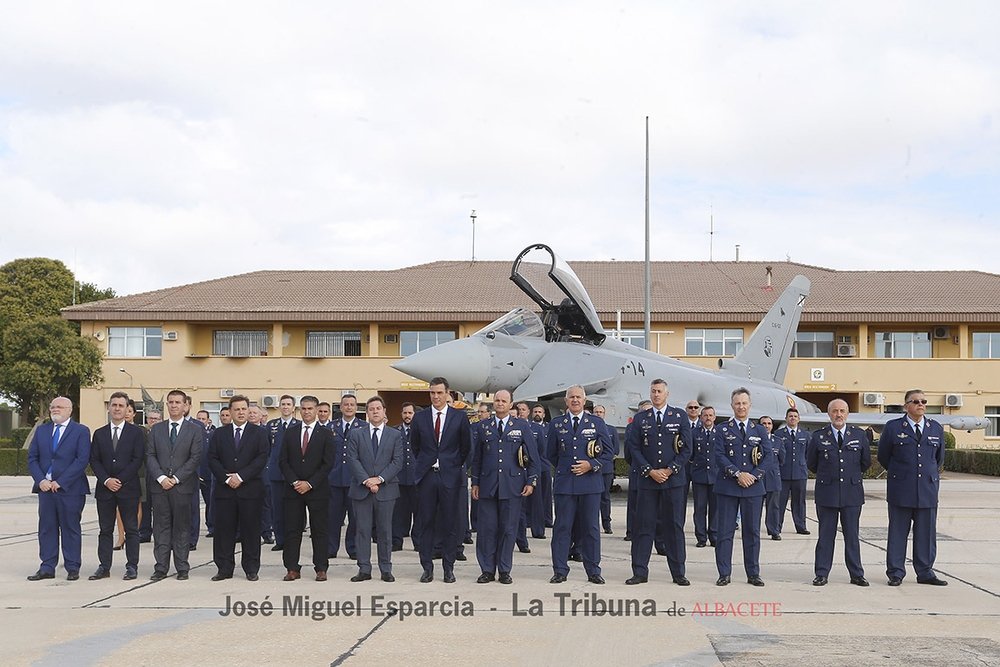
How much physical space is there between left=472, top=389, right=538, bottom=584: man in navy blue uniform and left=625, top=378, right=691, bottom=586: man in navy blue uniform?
1060 millimetres

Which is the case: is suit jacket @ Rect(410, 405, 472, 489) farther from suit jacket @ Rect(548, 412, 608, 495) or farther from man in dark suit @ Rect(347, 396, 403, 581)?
suit jacket @ Rect(548, 412, 608, 495)

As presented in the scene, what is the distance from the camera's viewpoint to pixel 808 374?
35.5m

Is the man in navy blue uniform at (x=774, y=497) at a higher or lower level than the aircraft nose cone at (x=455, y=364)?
lower

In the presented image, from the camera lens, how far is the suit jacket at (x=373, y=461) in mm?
8781

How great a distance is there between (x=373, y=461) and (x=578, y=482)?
1960 millimetres

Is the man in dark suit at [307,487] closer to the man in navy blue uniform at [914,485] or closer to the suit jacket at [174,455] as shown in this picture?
the suit jacket at [174,455]

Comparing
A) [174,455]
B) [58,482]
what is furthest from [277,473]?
[58,482]

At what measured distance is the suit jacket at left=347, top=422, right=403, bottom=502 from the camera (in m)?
8.78

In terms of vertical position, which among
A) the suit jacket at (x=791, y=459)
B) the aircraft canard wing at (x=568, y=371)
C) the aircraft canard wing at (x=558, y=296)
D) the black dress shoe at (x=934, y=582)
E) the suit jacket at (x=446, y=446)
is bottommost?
the black dress shoe at (x=934, y=582)

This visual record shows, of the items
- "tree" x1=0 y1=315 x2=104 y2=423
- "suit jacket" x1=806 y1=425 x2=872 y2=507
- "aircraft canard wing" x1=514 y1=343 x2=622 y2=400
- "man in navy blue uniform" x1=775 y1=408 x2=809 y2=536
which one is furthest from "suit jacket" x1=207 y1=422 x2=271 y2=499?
"tree" x1=0 y1=315 x2=104 y2=423

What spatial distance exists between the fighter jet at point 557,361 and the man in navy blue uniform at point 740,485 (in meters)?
6.50

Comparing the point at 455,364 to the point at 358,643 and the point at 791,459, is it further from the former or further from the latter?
the point at 358,643

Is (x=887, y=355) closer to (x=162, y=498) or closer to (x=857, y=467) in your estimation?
(x=857, y=467)

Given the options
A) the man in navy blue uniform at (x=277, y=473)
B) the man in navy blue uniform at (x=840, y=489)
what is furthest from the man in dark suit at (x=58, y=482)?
the man in navy blue uniform at (x=840, y=489)
